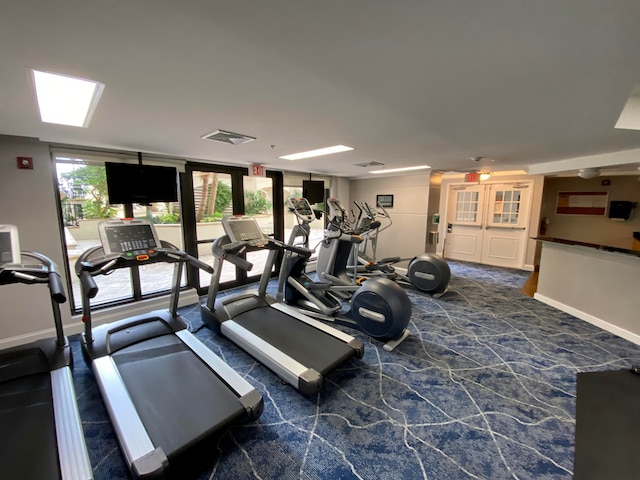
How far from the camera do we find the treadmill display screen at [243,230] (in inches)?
127

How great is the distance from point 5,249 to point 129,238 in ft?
2.58

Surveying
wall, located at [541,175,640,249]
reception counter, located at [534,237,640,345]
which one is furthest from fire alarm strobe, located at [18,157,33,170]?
wall, located at [541,175,640,249]

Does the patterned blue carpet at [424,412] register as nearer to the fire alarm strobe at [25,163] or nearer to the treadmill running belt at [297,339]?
the treadmill running belt at [297,339]

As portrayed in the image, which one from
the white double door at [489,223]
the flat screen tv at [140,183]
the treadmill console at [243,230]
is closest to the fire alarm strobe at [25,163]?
the flat screen tv at [140,183]

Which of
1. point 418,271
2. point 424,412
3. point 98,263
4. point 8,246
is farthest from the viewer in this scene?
point 418,271

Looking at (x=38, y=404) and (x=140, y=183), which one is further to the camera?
(x=140, y=183)

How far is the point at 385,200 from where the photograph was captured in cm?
637

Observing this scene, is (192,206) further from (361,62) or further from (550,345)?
(550,345)

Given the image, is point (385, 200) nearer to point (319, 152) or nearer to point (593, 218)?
point (319, 152)

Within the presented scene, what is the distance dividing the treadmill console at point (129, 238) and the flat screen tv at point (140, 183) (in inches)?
36.6

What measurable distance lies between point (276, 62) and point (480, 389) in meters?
2.94

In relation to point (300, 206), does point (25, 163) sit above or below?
above

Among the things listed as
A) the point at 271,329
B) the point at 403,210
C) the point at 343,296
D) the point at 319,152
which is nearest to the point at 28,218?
the point at 271,329

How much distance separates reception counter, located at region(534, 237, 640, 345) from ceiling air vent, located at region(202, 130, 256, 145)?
470cm
